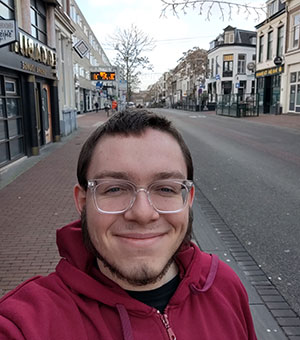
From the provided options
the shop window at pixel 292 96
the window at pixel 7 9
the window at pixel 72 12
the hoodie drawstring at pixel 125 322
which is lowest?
the hoodie drawstring at pixel 125 322

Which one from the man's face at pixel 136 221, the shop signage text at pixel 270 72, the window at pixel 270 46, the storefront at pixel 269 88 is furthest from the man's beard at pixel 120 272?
the window at pixel 270 46

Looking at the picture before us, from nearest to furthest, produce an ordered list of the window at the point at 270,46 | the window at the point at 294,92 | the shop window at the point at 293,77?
the window at the point at 294,92 < the shop window at the point at 293,77 < the window at the point at 270,46

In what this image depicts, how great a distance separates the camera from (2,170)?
888cm

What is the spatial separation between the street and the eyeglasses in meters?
0.50

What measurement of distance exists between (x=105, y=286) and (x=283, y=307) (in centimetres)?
236

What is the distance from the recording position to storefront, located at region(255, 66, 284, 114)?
106ft

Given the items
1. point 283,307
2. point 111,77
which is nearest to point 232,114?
point 111,77

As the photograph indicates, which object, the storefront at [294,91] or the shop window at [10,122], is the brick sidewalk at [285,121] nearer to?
the storefront at [294,91]

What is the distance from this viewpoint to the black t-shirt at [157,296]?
1328mm

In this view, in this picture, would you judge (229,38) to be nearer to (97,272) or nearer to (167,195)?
(167,195)

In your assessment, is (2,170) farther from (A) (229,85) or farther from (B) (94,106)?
(A) (229,85)

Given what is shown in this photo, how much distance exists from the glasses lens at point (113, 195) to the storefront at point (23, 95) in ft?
27.1

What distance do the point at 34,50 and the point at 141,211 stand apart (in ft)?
37.2

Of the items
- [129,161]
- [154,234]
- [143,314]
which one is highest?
[129,161]
